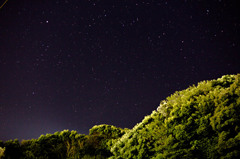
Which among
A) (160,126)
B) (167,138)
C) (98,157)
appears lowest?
(98,157)

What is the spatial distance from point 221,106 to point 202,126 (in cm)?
57

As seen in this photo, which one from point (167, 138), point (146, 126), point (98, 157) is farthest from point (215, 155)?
point (98, 157)

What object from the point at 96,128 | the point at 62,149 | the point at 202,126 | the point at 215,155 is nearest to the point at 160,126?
the point at 202,126

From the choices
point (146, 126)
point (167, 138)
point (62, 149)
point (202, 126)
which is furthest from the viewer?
point (62, 149)

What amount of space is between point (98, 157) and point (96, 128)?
2985 millimetres

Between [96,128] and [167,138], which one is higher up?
[96,128]

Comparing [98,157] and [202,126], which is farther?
[98,157]

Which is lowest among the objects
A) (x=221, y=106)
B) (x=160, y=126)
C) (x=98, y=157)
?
(x=98, y=157)

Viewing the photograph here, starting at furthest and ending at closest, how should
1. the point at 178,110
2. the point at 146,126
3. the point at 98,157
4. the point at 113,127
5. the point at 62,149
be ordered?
the point at 113,127 < the point at 62,149 < the point at 98,157 < the point at 146,126 < the point at 178,110

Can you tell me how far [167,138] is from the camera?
11.5 feet

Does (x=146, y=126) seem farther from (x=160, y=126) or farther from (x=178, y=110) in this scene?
(x=178, y=110)

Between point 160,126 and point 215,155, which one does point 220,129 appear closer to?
point 215,155

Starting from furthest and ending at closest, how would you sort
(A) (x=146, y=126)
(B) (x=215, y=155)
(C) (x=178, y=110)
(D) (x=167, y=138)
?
(A) (x=146, y=126) → (C) (x=178, y=110) → (D) (x=167, y=138) → (B) (x=215, y=155)

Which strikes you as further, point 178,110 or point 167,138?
point 178,110
